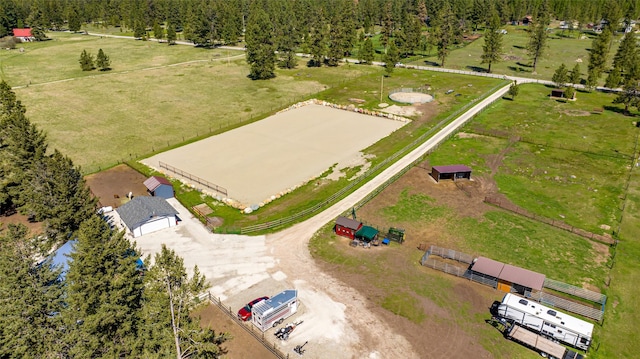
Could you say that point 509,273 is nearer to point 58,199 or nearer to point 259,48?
point 58,199

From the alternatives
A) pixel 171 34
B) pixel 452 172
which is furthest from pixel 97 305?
pixel 171 34

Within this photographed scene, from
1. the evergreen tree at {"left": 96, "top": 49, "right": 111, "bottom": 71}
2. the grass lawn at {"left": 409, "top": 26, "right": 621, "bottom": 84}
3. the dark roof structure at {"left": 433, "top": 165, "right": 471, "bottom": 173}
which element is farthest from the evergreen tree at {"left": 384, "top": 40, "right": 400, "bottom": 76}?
the evergreen tree at {"left": 96, "top": 49, "right": 111, "bottom": 71}

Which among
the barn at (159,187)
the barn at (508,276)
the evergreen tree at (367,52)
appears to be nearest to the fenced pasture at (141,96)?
the evergreen tree at (367,52)

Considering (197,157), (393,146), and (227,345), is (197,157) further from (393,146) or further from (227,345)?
(227,345)

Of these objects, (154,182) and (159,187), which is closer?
(159,187)

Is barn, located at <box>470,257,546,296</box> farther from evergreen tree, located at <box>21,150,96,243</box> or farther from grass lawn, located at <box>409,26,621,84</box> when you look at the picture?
grass lawn, located at <box>409,26,621,84</box>

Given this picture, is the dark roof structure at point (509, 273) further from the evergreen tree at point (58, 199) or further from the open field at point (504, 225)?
the evergreen tree at point (58, 199)

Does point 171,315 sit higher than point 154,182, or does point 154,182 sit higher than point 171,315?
point 171,315

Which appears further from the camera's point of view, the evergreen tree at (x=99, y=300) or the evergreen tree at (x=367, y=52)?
the evergreen tree at (x=367, y=52)
